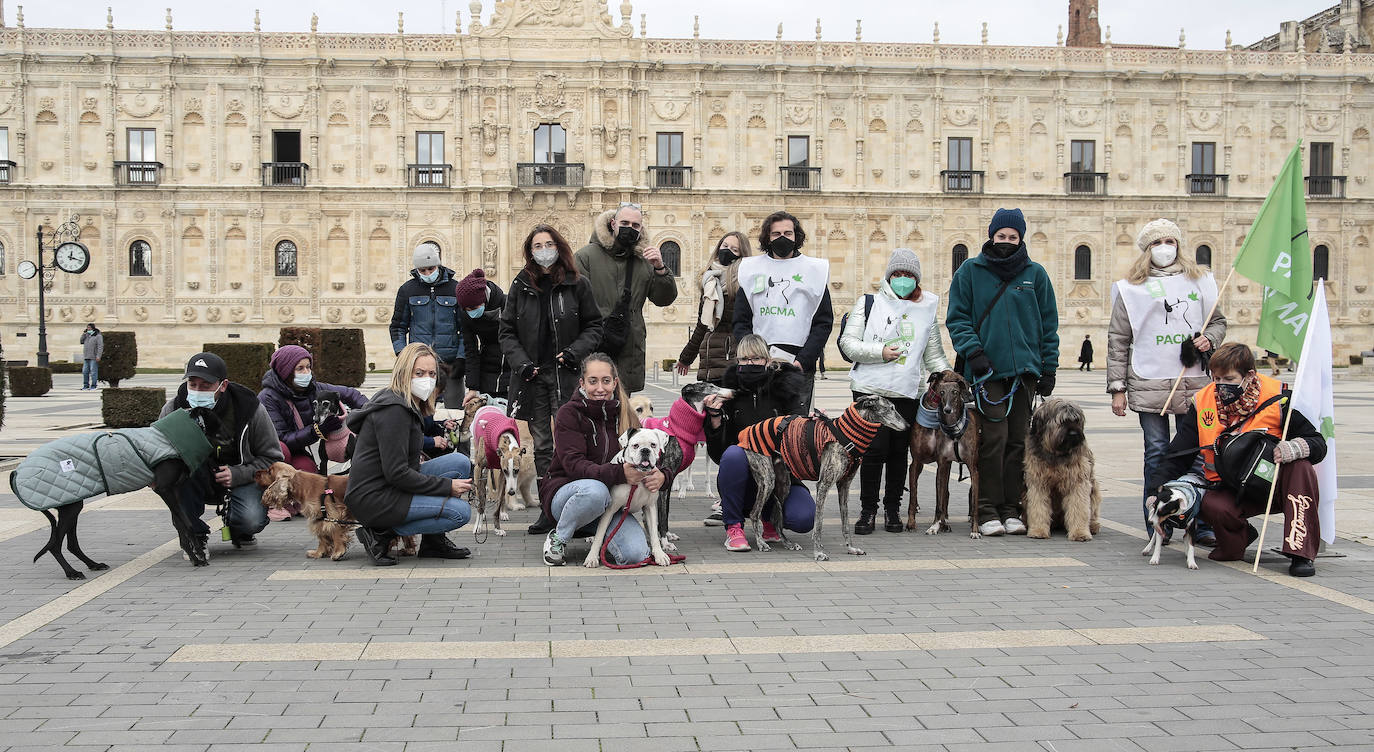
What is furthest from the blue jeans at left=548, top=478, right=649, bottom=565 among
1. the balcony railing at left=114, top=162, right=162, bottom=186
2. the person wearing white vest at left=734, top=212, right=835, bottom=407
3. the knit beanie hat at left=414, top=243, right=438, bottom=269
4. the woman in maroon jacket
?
the balcony railing at left=114, top=162, right=162, bottom=186

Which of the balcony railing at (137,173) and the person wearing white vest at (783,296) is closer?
the person wearing white vest at (783,296)

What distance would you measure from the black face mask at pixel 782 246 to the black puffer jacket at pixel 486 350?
2535mm

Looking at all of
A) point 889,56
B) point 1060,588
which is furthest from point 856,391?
point 889,56

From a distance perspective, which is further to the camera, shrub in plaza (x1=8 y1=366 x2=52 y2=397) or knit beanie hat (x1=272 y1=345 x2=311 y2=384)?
shrub in plaza (x1=8 y1=366 x2=52 y2=397)

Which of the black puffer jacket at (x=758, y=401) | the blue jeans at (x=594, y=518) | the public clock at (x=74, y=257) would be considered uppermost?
the public clock at (x=74, y=257)

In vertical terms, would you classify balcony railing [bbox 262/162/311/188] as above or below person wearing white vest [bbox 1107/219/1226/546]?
above

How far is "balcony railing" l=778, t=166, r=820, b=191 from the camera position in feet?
143

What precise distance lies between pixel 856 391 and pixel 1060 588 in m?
2.50

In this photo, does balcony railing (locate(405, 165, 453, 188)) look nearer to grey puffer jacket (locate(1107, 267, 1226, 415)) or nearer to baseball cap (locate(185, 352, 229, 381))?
baseball cap (locate(185, 352, 229, 381))

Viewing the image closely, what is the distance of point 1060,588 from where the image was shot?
603 centimetres

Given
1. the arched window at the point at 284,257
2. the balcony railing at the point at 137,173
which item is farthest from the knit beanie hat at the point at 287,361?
the balcony railing at the point at 137,173

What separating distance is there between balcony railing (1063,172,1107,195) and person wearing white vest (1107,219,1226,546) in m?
39.1

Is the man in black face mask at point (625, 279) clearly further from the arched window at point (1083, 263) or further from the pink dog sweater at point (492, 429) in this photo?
the arched window at point (1083, 263)

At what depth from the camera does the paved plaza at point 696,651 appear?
12.5 ft
